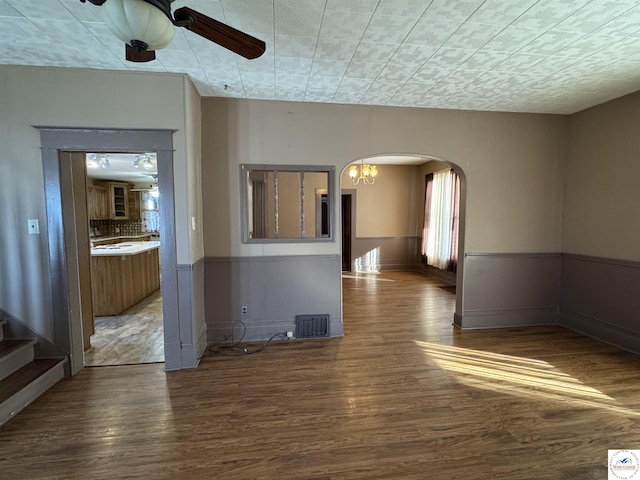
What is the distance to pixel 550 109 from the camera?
3637 mm

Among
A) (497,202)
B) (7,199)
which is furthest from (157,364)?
(497,202)

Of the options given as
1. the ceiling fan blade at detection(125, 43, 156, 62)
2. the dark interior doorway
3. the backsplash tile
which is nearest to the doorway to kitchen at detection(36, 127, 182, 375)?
the ceiling fan blade at detection(125, 43, 156, 62)

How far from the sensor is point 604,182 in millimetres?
3410

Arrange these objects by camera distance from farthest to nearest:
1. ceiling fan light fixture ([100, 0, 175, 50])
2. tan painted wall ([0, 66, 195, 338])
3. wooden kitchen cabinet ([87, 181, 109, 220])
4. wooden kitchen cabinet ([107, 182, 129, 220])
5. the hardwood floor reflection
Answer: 1. wooden kitchen cabinet ([107, 182, 129, 220])
2. wooden kitchen cabinet ([87, 181, 109, 220])
3. the hardwood floor reflection
4. tan painted wall ([0, 66, 195, 338])
5. ceiling fan light fixture ([100, 0, 175, 50])

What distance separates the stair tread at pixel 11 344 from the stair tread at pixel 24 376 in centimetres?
18

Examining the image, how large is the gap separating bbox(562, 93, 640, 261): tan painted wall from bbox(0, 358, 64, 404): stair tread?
5764 mm

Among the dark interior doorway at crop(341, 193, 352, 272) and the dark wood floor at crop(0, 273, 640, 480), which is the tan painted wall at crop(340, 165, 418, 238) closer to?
the dark interior doorway at crop(341, 193, 352, 272)

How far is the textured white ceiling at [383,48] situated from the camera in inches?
73.9

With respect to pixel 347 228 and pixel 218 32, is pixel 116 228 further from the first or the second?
pixel 218 32

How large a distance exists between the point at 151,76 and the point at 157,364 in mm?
2728

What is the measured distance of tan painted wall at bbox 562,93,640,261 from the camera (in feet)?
10.3

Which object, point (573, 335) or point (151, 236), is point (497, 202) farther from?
point (151, 236)

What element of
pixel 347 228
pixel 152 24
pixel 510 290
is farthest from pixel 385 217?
pixel 152 24

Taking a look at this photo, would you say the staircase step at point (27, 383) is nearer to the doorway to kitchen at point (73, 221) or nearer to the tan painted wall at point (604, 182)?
the doorway to kitchen at point (73, 221)
